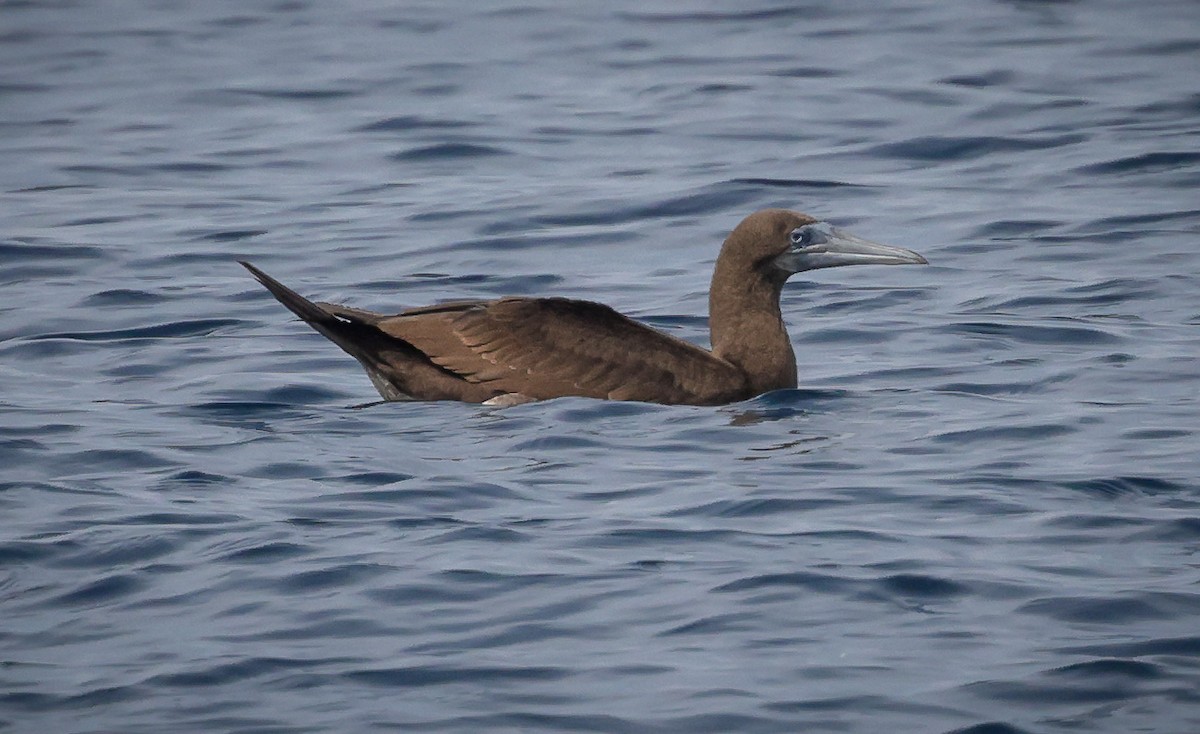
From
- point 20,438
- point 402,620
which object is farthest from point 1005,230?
point 402,620

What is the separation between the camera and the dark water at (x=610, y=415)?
6379 millimetres

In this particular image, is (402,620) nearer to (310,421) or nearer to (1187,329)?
(310,421)

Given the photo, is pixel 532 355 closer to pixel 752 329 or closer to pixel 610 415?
pixel 610 415

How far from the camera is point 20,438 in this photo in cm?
923

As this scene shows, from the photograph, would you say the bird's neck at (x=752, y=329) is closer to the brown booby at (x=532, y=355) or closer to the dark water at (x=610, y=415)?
the brown booby at (x=532, y=355)

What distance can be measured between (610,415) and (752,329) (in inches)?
39.1

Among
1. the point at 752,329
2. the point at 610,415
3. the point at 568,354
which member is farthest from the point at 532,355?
the point at 752,329

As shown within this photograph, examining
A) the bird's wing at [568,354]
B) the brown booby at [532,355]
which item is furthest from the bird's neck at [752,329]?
the bird's wing at [568,354]

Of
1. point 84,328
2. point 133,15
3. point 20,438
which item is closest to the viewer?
point 20,438

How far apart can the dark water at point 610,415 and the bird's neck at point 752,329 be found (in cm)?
34

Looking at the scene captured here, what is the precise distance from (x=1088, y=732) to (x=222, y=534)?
10.7 feet

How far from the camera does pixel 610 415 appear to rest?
31.7 feet

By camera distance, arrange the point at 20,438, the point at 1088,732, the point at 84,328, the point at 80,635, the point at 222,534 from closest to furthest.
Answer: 1. the point at 1088,732
2. the point at 80,635
3. the point at 222,534
4. the point at 20,438
5. the point at 84,328

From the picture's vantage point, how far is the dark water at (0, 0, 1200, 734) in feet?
20.9
